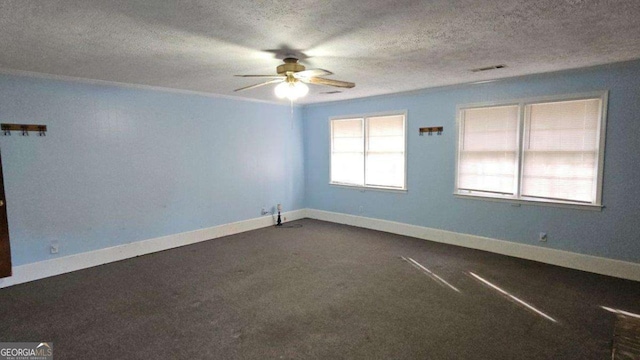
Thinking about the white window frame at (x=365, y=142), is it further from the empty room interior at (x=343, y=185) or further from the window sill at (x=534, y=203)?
the window sill at (x=534, y=203)

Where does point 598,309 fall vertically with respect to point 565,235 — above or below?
below

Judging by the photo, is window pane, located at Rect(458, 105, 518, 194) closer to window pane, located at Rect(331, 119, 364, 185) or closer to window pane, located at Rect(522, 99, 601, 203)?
window pane, located at Rect(522, 99, 601, 203)

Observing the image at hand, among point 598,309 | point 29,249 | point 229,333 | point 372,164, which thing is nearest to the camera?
point 229,333

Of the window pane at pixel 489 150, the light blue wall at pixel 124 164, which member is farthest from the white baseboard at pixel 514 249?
the light blue wall at pixel 124 164

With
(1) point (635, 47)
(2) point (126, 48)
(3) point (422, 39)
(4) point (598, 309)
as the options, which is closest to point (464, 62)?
(3) point (422, 39)

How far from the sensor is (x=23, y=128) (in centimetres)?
401

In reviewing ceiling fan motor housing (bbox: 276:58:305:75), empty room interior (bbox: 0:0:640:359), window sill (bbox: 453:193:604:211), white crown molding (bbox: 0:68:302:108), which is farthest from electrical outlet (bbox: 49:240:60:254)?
window sill (bbox: 453:193:604:211)

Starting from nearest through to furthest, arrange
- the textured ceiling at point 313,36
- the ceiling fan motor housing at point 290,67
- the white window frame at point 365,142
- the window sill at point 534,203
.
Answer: the textured ceiling at point 313,36, the ceiling fan motor housing at point 290,67, the window sill at point 534,203, the white window frame at point 365,142

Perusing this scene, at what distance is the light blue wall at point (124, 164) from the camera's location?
160 inches

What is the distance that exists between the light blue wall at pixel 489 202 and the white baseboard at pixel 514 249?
0.09 metres

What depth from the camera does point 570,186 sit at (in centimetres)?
435

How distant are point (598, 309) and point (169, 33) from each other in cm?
459

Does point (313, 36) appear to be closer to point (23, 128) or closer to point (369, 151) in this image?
point (23, 128)

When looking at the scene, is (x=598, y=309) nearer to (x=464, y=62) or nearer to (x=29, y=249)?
(x=464, y=62)
